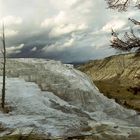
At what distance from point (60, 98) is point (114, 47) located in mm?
36145

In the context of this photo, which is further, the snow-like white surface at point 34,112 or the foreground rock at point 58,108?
the snow-like white surface at point 34,112

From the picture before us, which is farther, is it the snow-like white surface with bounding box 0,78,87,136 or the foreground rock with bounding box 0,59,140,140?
the snow-like white surface with bounding box 0,78,87,136

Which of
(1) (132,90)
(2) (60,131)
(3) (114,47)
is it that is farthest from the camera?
(2) (60,131)

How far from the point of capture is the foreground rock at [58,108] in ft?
143

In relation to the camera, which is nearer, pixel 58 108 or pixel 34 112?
pixel 34 112

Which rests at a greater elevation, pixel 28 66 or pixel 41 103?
pixel 28 66

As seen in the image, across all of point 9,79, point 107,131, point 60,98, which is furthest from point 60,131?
point 9,79

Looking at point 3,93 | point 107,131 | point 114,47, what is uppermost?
point 114,47

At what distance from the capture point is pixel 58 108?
5288 cm

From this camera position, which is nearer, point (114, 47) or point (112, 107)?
point (114, 47)

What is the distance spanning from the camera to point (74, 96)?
59.0 m

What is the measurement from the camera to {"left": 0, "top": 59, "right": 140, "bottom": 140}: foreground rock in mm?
43638

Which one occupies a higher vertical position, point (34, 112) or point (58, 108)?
point (58, 108)

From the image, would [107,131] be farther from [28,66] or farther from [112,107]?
[28,66]
